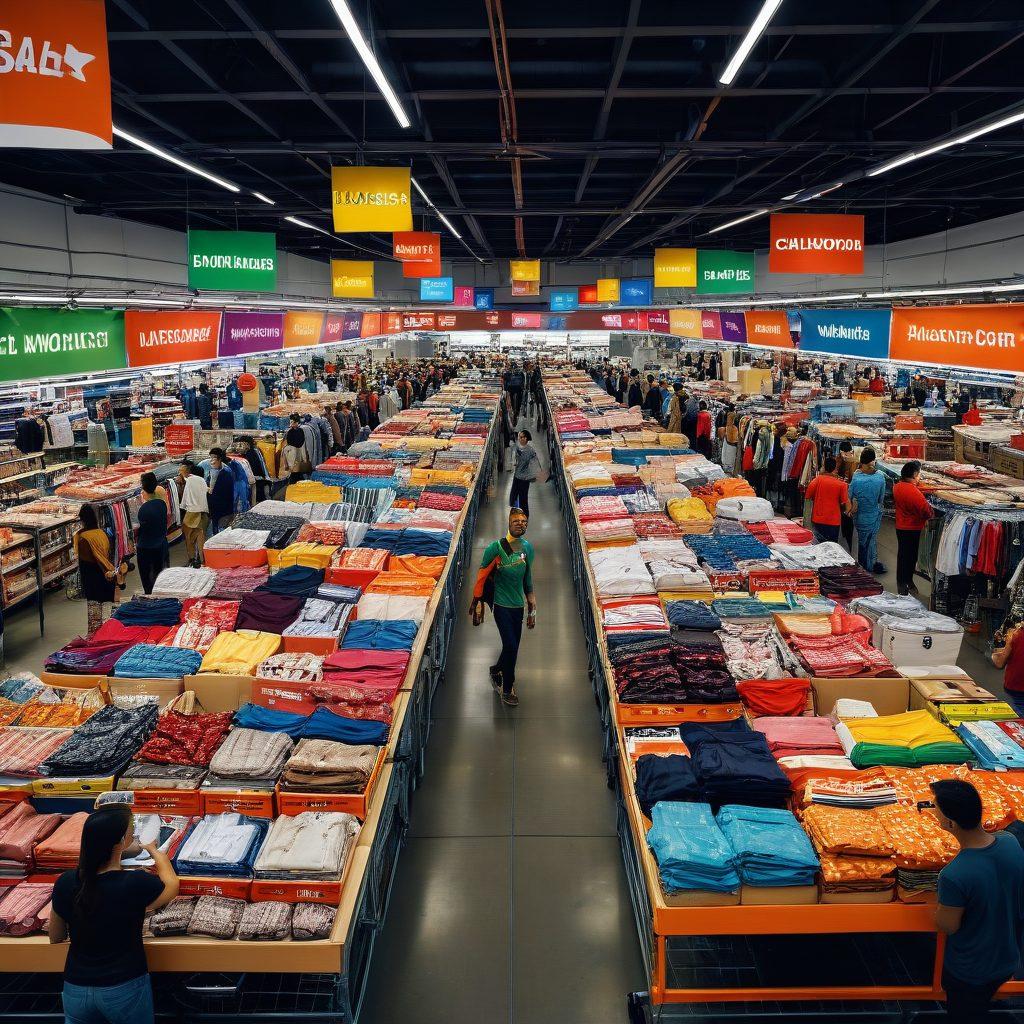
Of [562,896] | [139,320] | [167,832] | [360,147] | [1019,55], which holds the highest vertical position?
[1019,55]

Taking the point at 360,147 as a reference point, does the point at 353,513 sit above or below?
below

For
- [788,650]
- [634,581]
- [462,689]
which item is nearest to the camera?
[788,650]

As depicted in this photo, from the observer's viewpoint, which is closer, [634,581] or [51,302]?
[634,581]

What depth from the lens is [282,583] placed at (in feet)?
23.9

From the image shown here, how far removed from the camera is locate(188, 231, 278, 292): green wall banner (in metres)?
13.3

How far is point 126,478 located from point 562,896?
419 inches

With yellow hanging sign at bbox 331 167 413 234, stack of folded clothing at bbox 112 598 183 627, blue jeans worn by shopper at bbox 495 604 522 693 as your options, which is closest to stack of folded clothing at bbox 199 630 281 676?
stack of folded clothing at bbox 112 598 183 627

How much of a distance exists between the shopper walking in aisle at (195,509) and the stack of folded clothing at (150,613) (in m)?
4.59

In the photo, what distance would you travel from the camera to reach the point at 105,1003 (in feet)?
10.6

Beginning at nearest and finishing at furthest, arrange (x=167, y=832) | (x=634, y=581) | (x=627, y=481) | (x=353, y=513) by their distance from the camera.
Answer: (x=167, y=832)
(x=634, y=581)
(x=353, y=513)
(x=627, y=481)

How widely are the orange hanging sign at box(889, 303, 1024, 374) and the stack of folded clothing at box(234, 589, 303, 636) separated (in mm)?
8441

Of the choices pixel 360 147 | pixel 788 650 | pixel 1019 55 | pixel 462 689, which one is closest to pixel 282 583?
pixel 462 689

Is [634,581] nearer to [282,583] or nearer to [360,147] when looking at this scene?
[282,583]

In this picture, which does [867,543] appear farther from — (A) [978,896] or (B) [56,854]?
(B) [56,854]
